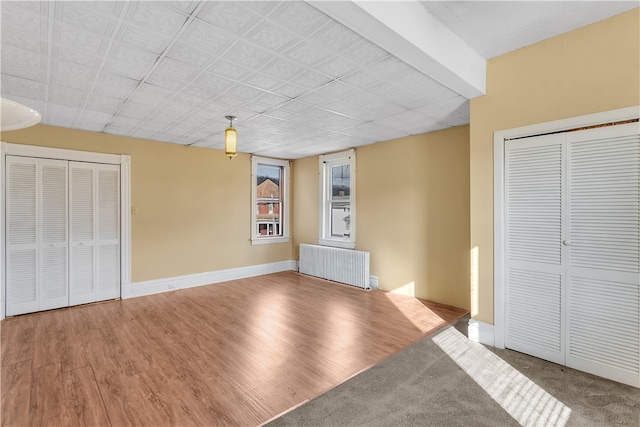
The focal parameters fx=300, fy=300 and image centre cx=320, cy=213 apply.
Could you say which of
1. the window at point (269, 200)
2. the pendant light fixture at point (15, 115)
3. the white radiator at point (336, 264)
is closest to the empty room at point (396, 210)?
the pendant light fixture at point (15, 115)

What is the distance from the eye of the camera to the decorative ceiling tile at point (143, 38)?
6.61 feet

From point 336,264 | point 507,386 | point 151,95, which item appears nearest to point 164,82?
point 151,95

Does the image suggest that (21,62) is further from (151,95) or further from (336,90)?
(336,90)

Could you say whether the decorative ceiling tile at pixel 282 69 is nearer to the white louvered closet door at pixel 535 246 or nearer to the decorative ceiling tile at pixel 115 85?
the decorative ceiling tile at pixel 115 85

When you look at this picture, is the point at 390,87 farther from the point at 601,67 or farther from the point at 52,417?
the point at 52,417

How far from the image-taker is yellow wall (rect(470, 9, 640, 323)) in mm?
2301

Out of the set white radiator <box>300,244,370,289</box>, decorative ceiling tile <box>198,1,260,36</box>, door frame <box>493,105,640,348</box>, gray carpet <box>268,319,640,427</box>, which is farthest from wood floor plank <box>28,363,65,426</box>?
white radiator <box>300,244,370,289</box>

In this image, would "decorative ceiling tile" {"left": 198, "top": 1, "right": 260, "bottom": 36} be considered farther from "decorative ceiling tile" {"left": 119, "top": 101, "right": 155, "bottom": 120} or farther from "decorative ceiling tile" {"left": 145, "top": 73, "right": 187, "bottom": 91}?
"decorative ceiling tile" {"left": 119, "top": 101, "right": 155, "bottom": 120}

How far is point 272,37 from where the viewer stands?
2102 mm

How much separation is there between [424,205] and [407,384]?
9.31 feet

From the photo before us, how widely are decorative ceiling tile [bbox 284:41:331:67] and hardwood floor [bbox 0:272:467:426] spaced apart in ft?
8.45

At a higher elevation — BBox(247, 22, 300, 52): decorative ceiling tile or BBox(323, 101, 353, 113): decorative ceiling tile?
BBox(247, 22, 300, 52): decorative ceiling tile

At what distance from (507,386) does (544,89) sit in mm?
2524

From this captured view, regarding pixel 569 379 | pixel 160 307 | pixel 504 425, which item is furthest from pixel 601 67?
pixel 160 307
